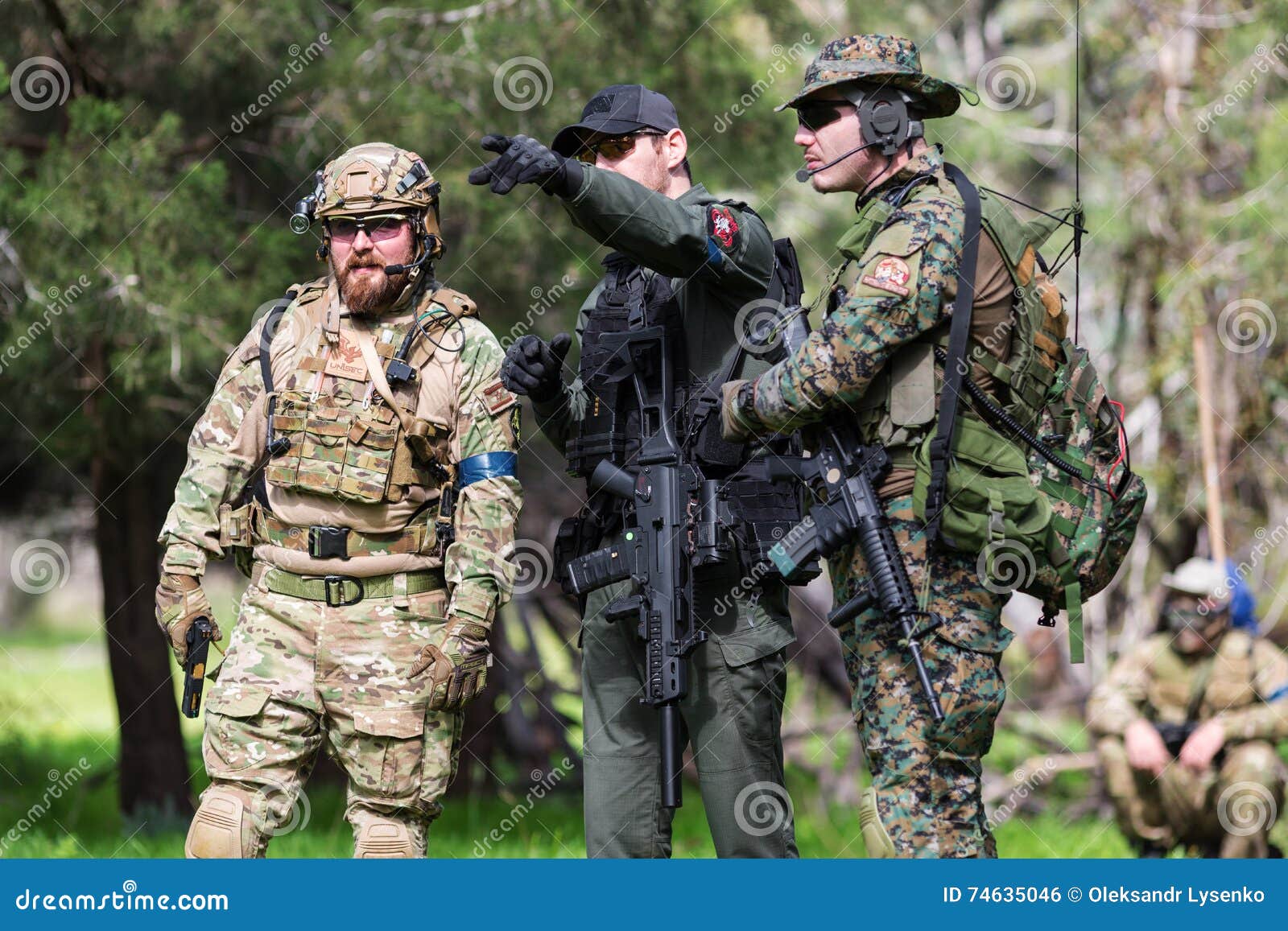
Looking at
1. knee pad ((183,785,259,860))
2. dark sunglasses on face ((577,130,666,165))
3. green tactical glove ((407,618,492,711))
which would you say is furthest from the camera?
dark sunglasses on face ((577,130,666,165))

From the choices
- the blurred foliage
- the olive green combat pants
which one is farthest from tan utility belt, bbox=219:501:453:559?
the blurred foliage

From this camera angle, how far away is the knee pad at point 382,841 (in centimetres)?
455

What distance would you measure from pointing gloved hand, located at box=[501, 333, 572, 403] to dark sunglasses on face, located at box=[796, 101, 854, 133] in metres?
0.91

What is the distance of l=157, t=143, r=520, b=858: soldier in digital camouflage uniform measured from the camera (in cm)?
459

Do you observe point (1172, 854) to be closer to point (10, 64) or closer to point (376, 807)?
point (376, 807)

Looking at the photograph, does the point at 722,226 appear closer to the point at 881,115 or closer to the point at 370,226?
the point at 881,115

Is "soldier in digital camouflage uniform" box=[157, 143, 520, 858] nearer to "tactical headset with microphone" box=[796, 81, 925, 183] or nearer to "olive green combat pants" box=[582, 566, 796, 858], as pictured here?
"olive green combat pants" box=[582, 566, 796, 858]

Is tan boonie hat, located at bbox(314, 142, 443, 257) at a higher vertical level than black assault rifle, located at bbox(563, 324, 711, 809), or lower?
higher

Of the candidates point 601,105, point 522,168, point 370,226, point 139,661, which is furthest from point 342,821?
point 522,168

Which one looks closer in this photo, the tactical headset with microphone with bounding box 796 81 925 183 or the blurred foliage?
the tactical headset with microphone with bounding box 796 81 925 183

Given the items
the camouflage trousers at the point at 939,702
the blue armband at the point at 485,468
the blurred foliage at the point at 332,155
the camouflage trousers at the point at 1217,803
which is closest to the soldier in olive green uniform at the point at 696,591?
the blue armband at the point at 485,468

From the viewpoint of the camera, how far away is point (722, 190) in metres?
8.98

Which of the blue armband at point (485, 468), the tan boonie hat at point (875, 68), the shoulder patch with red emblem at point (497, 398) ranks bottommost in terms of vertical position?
the blue armband at point (485, 468)

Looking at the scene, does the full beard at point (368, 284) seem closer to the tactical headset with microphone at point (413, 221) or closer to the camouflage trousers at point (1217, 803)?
the tactical headset with microphone at point (413, 221)
